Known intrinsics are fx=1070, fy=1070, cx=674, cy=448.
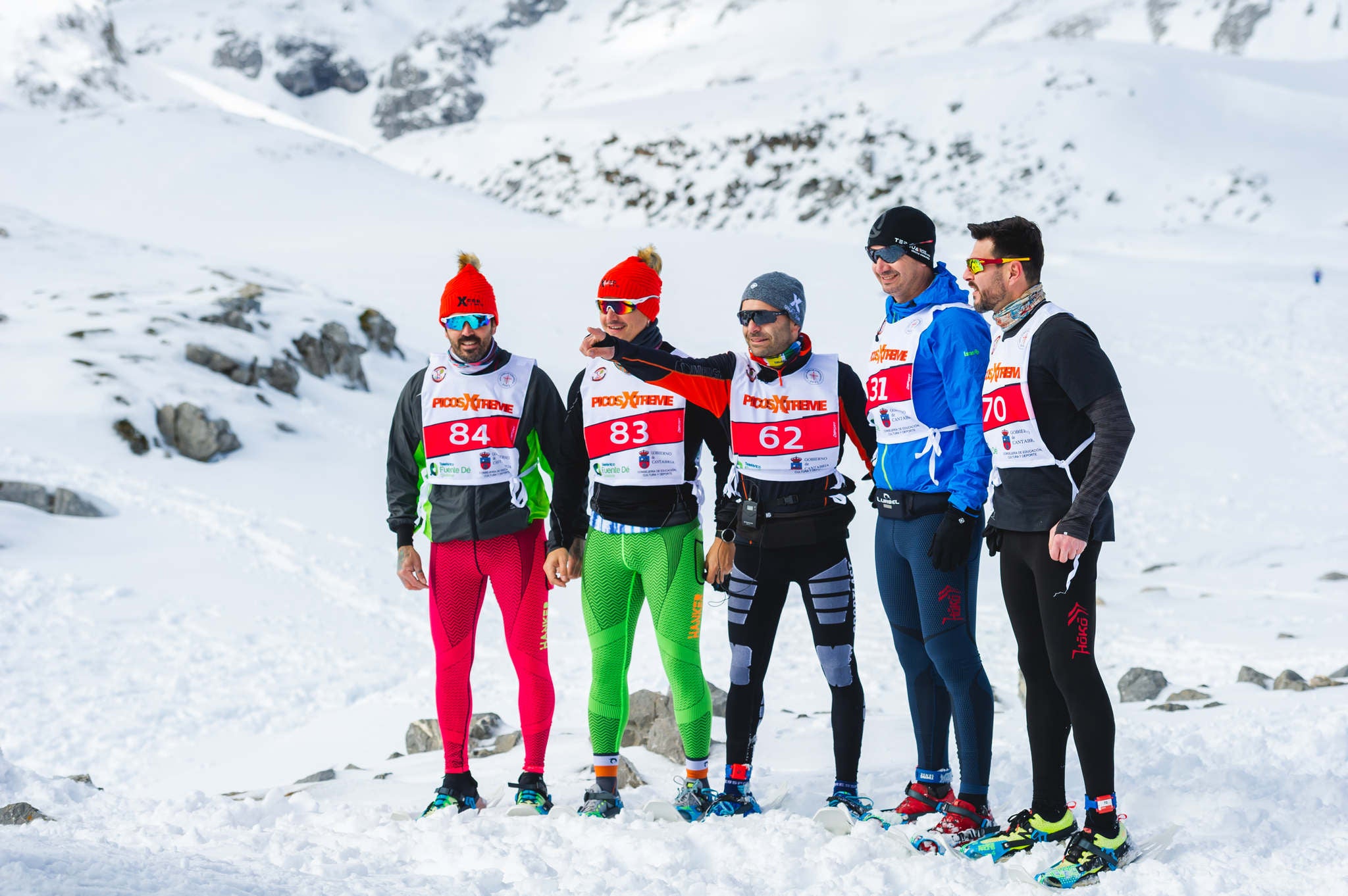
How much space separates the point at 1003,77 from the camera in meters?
55.4

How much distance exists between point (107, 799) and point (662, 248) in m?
24.7

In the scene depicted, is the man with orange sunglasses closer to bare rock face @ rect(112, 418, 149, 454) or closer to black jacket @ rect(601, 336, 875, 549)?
black jacket @ rect(601, 336, 875, 549)

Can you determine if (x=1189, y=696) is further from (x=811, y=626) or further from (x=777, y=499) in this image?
(x=777, y=499)

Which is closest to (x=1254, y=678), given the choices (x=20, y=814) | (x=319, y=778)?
(x=319, y=778)

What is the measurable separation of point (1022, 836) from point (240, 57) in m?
148

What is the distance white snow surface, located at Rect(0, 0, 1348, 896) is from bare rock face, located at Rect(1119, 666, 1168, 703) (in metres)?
0.46

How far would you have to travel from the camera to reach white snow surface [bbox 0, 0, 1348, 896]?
12.5ft

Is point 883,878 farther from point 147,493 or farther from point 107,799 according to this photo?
point 147,493

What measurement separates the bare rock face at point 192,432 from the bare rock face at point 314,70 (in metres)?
135

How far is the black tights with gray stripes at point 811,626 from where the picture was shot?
442cm

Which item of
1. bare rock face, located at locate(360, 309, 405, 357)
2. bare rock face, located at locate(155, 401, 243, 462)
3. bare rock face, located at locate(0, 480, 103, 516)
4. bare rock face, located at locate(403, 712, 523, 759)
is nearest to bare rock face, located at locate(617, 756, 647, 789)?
bare rock face, located at locate(403, 712, 523, 759)

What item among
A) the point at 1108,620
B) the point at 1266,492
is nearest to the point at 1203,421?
the point at 1266,492

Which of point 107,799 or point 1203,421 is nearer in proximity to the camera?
point 107,799

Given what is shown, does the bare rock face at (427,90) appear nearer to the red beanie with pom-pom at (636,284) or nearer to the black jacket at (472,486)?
the black jacket at (472,486)
